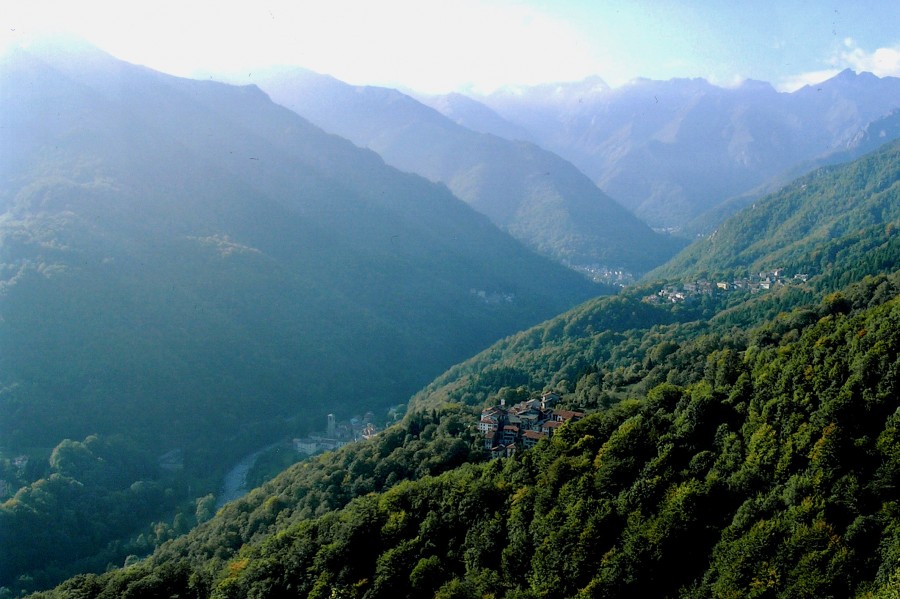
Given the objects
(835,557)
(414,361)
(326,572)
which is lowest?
(414,361)

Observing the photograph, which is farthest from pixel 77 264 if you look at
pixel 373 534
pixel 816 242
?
pixel 816 242

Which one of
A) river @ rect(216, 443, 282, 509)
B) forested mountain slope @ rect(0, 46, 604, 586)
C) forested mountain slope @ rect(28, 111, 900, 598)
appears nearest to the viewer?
forested mountain slope @ rect(28, 111, 900, 598)

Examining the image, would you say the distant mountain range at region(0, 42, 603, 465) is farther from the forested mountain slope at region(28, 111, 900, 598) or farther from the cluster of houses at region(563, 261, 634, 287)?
the forested mountain slope at region(28, 111, 900, 598)

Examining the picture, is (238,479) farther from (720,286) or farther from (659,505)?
(720,286)

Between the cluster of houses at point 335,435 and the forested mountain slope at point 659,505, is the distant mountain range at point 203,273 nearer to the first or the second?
the cluster of houses at point 335,435

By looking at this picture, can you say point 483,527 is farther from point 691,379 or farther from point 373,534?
point 691,379

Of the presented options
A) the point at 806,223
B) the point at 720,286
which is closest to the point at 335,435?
the point at 720,286

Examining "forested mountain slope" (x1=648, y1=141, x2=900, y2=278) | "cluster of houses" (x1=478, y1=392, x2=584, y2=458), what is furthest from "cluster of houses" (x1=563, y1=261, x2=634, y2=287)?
"cluster of houses" (x1=478, y1=392, x2=584, y2=458)
